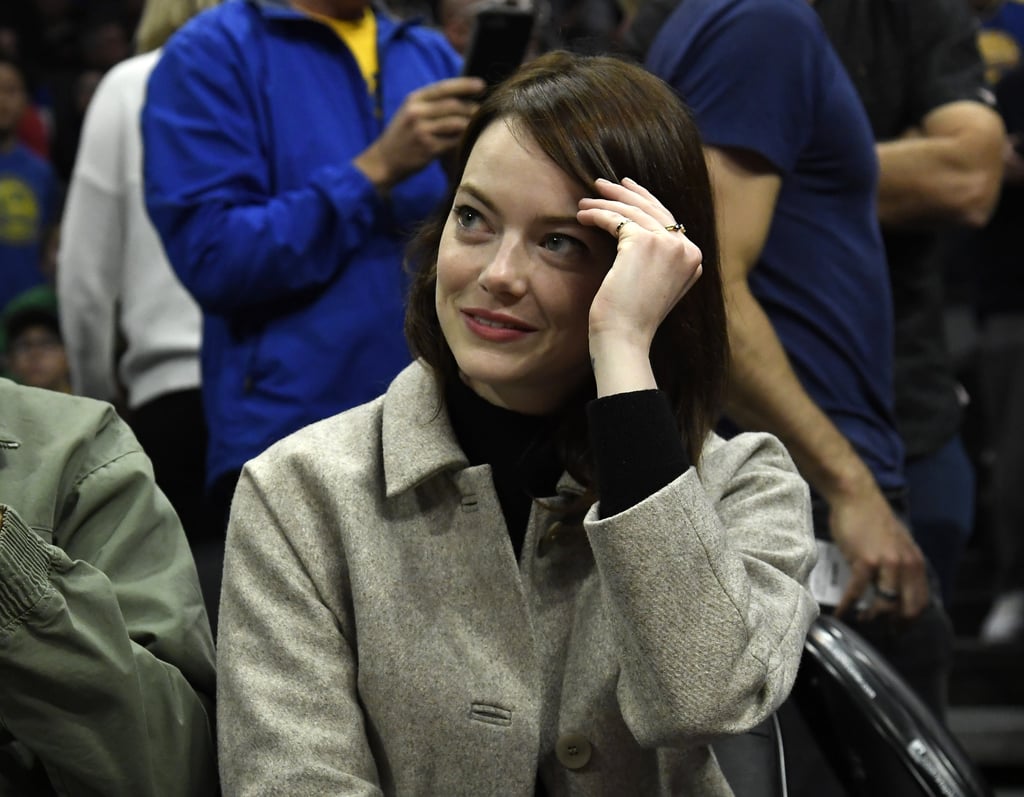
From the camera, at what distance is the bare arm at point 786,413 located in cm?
226

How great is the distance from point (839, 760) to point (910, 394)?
2.73ft

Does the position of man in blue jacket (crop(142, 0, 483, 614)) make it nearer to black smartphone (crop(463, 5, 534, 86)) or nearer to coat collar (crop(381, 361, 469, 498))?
black smartphone (crop(463, 5, 534, 86))

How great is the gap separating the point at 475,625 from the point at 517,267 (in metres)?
0.39

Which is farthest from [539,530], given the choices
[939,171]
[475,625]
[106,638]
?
[939,171]

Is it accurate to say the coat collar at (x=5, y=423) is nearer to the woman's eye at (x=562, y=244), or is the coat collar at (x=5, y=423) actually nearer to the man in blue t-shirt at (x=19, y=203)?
the woman's eye at (x=562, y=244)

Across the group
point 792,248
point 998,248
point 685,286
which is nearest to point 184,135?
point 792,248

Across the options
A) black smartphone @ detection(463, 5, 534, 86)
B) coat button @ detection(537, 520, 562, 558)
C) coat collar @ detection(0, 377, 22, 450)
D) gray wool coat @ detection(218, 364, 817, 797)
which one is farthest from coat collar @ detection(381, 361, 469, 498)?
black smartphone @ detection(463, 5, 534, 86)

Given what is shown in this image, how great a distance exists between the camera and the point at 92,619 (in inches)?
61.6

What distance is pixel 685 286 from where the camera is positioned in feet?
5.80

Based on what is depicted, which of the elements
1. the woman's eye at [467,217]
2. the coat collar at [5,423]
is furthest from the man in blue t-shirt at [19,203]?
the woman's eye at [467,217]

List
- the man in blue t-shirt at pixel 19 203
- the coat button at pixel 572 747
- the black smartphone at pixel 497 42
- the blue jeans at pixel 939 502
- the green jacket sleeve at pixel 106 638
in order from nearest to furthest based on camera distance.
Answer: the green jacket sleeve at pixel 106 638 < the coat button at pixel 572 747 < the black smartphone at pixel 497 42 < the blue jeans at pixel 939 502 < the man in blue t-shirt at pixel 19 203

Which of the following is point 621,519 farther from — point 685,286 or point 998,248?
point 998,248

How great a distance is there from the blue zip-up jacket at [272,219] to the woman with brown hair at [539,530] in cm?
68

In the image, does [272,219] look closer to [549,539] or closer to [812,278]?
[812,278]
